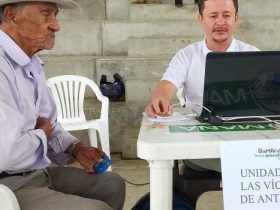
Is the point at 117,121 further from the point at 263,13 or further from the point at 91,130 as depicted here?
the point at 263,13

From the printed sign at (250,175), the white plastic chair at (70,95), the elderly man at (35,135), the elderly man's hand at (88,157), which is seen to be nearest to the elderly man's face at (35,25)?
the elderly man at (35,135)

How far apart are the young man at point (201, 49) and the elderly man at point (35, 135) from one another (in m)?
0.43

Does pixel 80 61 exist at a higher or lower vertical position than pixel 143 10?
lower

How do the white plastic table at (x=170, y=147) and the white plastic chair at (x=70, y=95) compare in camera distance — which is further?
the white plastic chair at (x=70, y=95)

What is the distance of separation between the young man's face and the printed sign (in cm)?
84

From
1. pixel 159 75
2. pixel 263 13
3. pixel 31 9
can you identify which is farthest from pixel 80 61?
pixel 31 9

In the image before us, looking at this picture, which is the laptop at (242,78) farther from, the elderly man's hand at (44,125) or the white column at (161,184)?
the elderly man's hand at (44,125)

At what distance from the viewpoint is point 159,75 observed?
4.39 m

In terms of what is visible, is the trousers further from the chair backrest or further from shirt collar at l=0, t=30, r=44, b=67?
the chair backrest

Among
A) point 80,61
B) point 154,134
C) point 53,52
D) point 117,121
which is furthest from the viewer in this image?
point 53,52

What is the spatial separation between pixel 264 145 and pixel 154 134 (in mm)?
333

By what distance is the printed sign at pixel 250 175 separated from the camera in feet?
4.03

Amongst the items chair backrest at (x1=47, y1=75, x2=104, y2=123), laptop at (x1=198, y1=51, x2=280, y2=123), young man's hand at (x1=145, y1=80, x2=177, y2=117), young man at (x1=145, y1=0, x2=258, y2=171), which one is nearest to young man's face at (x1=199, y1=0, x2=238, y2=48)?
young man at (x1=145, y1=0, x2=258, y2=171)

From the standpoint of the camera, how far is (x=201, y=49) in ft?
6.94
